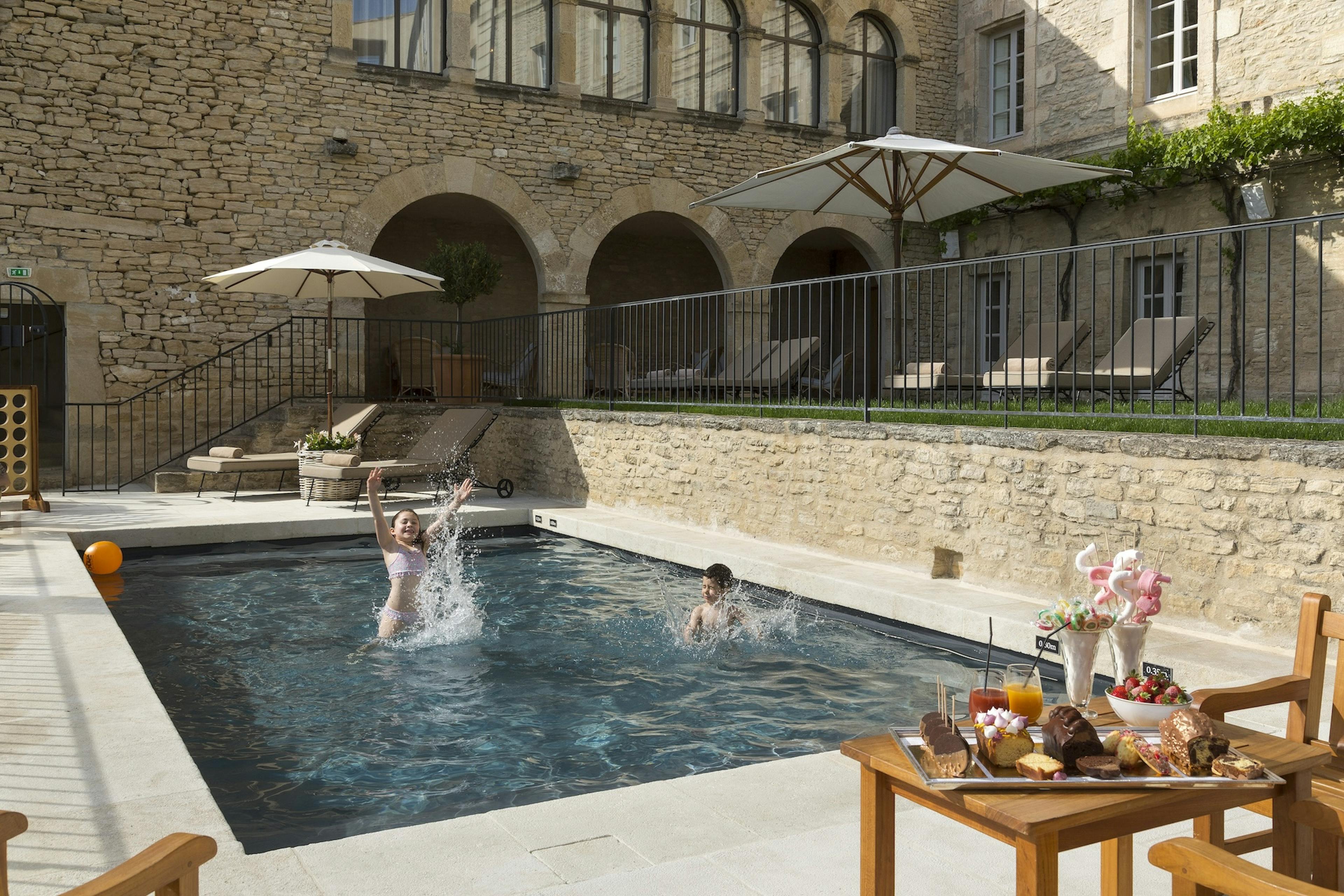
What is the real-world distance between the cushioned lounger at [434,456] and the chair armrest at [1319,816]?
27.8 feet

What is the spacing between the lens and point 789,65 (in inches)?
604

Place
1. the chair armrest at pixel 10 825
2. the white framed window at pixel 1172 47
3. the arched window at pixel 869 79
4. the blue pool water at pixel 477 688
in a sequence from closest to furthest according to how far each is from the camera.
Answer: the chair armrest at pixel 10 825 → the blue pool water at pixel 477 688 → the white framed window at pixel 1172 47 → the arched window at pixel 869 79

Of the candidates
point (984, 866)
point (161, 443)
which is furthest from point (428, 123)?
point (984, 866)

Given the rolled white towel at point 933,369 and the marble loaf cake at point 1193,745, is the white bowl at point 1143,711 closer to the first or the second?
the marble loaf cake at point 1193,745

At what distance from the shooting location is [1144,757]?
1936 mm

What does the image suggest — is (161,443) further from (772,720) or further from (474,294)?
(772,720)

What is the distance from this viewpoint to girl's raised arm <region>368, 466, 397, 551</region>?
17.7 ft

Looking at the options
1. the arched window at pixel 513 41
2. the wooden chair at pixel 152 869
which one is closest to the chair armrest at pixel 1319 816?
the wooden chair at pixel 152 869

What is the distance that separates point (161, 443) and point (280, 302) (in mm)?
1925

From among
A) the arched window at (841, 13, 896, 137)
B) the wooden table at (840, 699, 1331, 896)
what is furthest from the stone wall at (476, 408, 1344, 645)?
the arched window at (841, 13, 896, 137)

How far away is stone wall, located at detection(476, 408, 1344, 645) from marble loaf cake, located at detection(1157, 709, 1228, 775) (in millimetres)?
3029

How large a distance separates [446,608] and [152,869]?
503 cm

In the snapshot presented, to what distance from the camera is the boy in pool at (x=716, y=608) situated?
220 inches

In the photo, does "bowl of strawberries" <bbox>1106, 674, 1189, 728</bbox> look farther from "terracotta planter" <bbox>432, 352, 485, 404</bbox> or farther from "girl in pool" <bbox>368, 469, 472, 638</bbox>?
"terracotta planter" <bbox>432, 352, 485, 404</bbox>
